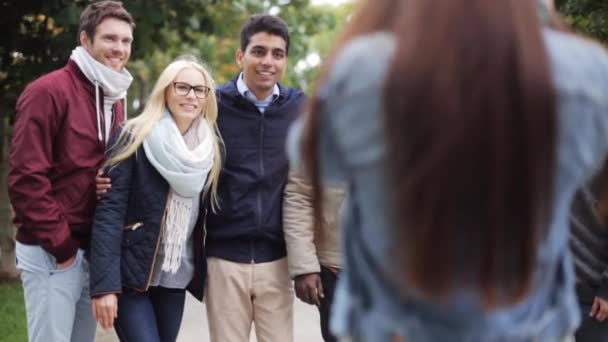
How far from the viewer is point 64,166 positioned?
4773 mm

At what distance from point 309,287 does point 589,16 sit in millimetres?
4741

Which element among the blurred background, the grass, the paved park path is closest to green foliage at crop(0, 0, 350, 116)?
the blurred background

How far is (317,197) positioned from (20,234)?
2714mm

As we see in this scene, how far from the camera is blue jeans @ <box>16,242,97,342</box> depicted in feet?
15.6

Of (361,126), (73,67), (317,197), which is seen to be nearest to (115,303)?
(73,67)

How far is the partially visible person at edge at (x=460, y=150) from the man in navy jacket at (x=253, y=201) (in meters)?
2.71

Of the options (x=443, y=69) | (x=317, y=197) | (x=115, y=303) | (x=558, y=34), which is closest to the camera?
(x=443, y=69)

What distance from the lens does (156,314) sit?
4.98m

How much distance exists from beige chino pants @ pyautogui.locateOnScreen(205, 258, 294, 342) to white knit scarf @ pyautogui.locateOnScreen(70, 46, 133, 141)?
88 centimetres

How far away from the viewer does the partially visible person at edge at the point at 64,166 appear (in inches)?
184

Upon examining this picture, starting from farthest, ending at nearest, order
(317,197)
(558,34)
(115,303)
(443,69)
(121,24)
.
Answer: (121,24) → (115,303) → (317,197) → (558,34) → (443,69)

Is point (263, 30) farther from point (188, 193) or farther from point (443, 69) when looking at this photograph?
point (443, 69)

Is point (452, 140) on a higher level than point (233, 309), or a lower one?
higher

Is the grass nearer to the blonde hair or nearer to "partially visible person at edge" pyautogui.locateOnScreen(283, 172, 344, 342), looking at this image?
the blonde hair
